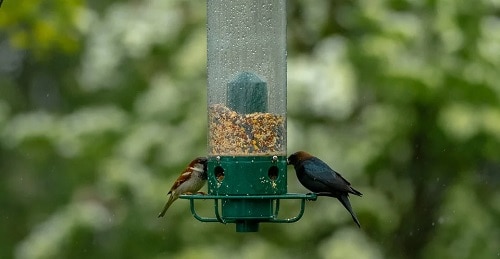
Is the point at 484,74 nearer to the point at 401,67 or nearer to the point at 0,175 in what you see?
the point at 401,67

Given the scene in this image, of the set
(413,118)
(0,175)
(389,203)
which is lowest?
(0,175)

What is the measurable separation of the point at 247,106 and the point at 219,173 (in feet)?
1.12

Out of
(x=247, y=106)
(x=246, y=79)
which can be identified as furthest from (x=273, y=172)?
(x=246, y=79)

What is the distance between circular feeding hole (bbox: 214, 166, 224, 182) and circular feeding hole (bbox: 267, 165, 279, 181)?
0.22 meters

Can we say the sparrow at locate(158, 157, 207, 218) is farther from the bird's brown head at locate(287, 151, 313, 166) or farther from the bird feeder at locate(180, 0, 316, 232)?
the bird's brown head at locate(287, 151, 313, 166)

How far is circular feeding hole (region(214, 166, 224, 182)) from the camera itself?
222 inches

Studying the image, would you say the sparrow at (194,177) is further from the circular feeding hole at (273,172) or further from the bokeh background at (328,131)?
the bokeh background at (328,131)

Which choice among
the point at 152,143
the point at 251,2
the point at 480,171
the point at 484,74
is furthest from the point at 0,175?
the point at 251,2

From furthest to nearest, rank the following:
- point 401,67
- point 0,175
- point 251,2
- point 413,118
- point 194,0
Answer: point 0,175, point 194,0, point 413,118, point 401,67, point 251,2

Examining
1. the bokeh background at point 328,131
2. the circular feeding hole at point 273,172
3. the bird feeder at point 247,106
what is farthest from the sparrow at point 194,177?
the bokeh background at point 328,131

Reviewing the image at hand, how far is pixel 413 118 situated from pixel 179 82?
1.88 metres

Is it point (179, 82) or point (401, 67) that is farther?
point (179, 82)

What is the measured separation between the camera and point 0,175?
15.6m

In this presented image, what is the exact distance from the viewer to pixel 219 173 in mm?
5660
